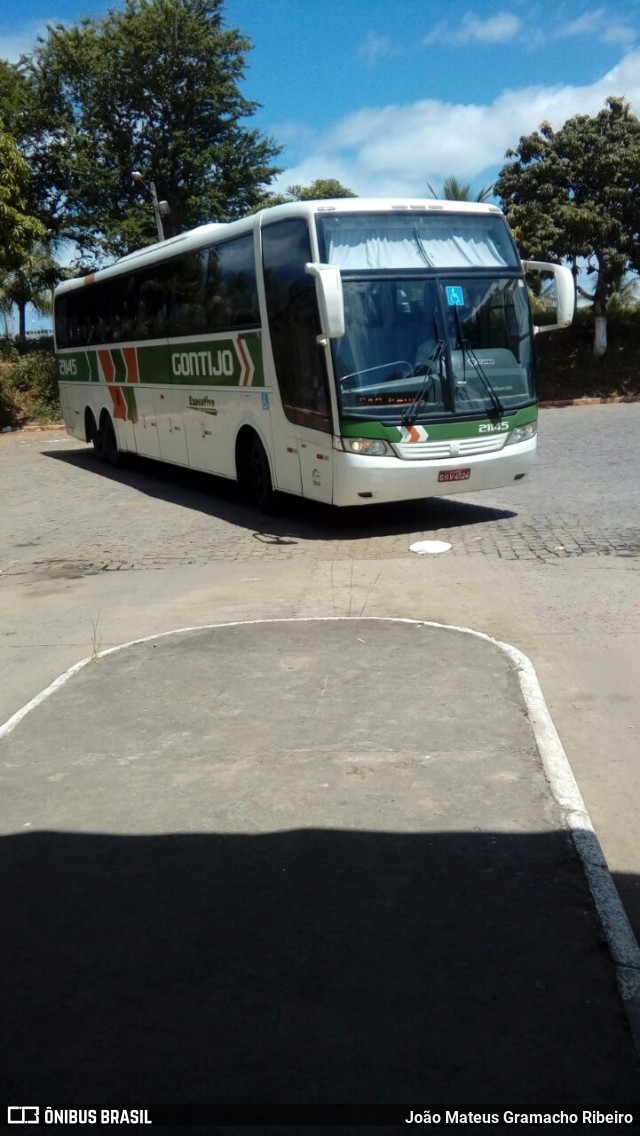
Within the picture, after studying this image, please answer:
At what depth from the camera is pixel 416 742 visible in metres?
5.22

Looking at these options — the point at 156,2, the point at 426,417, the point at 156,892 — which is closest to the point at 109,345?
the point at 426,417

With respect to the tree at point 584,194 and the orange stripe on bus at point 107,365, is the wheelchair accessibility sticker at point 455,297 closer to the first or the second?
the orange stripe on bus at point 107,365

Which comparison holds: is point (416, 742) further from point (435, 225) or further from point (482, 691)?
point (435, 225)

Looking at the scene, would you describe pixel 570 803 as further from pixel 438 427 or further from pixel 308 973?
pixel 438 427

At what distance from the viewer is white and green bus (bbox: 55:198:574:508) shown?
11.2 m

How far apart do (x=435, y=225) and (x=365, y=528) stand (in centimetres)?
346

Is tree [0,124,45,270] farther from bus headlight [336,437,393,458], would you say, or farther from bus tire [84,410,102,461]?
bus headlight [336,437,393,458]

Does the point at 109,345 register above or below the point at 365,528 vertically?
above

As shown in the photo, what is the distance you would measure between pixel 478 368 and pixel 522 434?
3.18 ft

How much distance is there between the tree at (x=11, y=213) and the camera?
82.2 feet

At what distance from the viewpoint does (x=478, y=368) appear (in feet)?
38.3

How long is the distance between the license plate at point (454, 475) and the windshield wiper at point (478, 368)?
29.0 inches

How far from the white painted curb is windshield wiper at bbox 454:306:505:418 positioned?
15.4 ft

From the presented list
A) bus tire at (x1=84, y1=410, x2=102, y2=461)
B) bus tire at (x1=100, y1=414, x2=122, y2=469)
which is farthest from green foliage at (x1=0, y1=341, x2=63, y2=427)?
bus tire at (x1=100, y1=414, x2=122, y2=469)
